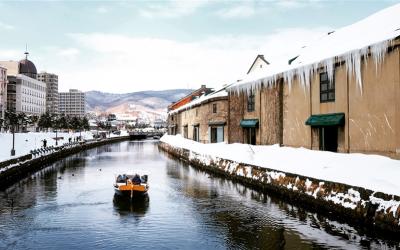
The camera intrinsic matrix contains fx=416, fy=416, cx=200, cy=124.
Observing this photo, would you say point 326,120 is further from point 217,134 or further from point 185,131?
point 185,131

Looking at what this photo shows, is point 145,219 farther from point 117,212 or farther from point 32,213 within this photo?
point 32,213

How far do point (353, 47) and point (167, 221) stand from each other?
1776 centimetres

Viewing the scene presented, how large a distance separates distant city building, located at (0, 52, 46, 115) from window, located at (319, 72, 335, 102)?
10850cm

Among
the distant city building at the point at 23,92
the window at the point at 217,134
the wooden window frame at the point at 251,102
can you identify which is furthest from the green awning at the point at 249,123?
the distant city building at the point at 23,92

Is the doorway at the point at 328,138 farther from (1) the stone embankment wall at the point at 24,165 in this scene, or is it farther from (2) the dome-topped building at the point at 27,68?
(2) the dome-topped building at the point at 27,68

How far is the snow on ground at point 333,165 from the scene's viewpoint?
2068cm

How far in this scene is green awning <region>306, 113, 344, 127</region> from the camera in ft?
102

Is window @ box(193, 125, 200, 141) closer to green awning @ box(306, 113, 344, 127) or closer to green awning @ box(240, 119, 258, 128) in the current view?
green awning @ box(240, 119, 258, 128)

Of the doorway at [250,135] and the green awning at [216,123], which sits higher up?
the green awning at [216,123]

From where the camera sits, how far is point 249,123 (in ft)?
152

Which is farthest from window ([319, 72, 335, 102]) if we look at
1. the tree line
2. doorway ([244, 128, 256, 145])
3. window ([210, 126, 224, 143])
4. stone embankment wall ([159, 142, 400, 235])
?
the tree line

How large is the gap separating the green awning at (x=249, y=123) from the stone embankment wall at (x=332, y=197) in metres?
8.96

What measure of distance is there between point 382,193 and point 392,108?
9.12 m

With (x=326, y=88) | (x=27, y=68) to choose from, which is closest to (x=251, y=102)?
(x=326, y=88)
